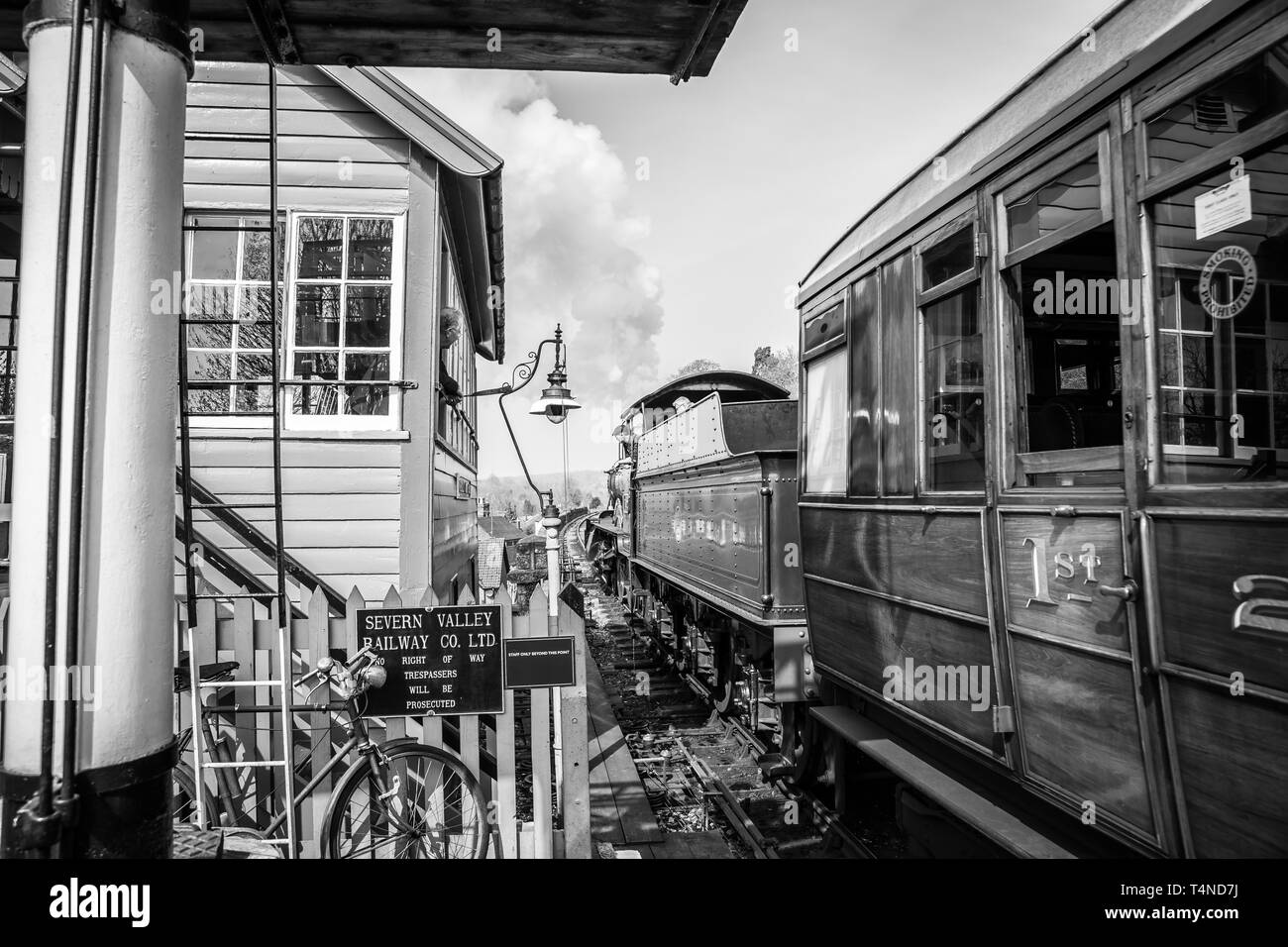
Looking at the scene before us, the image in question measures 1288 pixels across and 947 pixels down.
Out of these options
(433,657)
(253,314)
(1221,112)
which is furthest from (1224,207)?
(253,314)

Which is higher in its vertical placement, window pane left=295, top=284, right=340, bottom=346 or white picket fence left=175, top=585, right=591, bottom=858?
window pane left=295, top=284, right=340, bottom=346

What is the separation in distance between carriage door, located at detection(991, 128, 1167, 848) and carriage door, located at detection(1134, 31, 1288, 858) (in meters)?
0.12

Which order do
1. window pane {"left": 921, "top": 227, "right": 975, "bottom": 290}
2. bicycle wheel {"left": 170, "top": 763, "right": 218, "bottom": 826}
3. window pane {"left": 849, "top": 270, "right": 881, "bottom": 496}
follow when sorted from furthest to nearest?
window pane {"left": 849, "top": 270, "right": 881, "bottom": 496}
bicycle wheel {"left": 170, "top": 763, "right": 218, "bottom": 826}
window pane {"left": 921, "top": 227, "right": 975, "bottom": 290}

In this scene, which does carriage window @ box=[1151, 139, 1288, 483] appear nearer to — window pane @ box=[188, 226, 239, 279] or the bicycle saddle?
the bicycle saddle

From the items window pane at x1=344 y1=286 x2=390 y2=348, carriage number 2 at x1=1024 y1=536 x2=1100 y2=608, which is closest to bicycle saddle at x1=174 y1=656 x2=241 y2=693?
window pane at x1=344 y1=286 x2=390 y2=348

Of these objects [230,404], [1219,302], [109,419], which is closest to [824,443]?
[1219,302]

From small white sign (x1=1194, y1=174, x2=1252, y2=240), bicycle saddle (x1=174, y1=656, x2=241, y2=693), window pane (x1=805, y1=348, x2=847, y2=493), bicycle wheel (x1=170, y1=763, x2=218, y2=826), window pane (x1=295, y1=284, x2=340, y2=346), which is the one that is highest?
window pane (x1=295, y1=284, x2=340, y2=346)

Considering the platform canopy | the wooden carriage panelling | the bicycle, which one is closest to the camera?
the wooden carriage panelling

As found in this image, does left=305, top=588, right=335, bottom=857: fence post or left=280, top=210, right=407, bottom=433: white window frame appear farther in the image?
left=280, top=210, right=407, bottom=433: white window frame

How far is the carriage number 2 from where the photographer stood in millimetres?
2512

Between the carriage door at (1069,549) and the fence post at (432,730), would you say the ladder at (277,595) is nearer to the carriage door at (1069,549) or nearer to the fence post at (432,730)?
the fence post at (432,730)

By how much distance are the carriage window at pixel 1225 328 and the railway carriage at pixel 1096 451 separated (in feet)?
0.04
